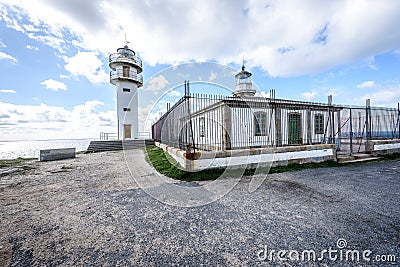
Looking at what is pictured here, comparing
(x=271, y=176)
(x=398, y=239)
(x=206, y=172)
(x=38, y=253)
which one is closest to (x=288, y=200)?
(x=398, y=239)

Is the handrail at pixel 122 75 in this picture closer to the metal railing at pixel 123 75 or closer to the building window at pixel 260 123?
the metal railing at pixel 123 75

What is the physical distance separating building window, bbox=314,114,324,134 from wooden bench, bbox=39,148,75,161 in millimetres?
16094

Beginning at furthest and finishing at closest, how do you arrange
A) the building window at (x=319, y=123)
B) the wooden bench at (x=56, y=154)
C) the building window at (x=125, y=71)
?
the building window at (x=125, y=71) < the building window at (x=319, y=123) < the wooden bench at (x=56, y=154)

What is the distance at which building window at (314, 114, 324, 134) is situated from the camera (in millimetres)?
12242

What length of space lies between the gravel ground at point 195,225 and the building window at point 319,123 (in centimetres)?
840

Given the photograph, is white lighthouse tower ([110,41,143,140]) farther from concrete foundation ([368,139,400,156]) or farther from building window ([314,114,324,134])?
concrete foundation ([368,139,400,156])

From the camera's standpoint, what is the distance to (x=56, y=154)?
35.9 feet

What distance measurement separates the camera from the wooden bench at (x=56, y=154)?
34.4 feet

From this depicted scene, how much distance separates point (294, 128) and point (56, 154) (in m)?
15.1

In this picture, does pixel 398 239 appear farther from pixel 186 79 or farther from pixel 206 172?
pixel 186 79

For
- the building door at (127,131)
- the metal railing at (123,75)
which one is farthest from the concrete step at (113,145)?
the metal railing at (123,75)

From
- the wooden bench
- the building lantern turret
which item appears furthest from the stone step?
the wooden bench

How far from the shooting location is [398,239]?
2.33 metres

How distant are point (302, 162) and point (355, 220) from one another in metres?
4.74
